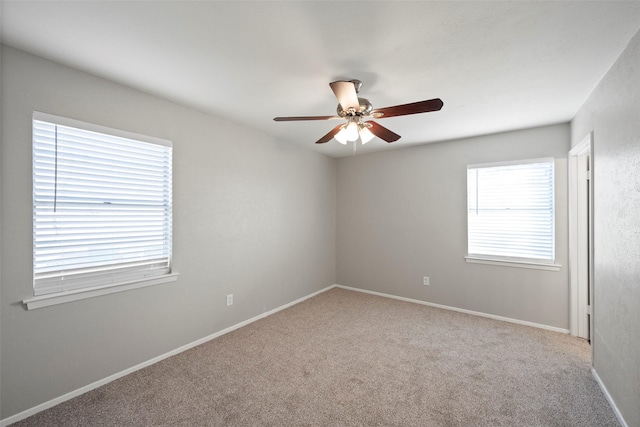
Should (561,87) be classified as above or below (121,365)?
above

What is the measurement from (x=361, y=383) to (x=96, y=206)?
2548 millimetres

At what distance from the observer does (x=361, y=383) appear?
2.26 meters

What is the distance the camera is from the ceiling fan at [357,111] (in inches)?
72.9

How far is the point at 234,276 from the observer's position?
333cm

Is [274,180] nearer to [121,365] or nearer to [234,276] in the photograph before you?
[234,276]

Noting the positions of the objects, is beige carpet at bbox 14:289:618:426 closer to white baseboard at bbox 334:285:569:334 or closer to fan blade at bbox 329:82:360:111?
white baseboard at bbox 334:285:569:334

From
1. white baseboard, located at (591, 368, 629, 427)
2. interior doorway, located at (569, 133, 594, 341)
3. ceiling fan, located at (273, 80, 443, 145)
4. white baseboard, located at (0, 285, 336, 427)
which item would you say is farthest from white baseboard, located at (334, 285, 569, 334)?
ceiling fan, located at (273, 80, 443, 145)

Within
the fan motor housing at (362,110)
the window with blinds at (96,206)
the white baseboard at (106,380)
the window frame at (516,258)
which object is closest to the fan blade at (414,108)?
the fan motor housing at (362,110)

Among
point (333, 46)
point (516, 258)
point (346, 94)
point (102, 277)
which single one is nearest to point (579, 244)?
point (516, 258)

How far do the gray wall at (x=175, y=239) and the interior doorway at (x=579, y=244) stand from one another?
10.8 feet

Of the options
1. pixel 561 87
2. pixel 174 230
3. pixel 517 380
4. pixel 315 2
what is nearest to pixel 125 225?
pixel 174 230

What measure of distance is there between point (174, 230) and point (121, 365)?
3.94 ft

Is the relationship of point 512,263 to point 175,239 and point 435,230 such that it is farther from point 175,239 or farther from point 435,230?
point 175,239

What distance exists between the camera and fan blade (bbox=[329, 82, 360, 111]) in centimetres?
181
